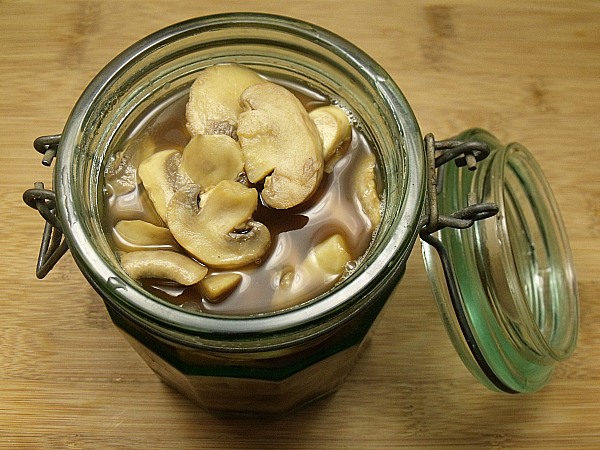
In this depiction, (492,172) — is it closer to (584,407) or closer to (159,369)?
(584,407)

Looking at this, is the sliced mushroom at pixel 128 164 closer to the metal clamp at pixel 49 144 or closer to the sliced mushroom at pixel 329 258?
the metal clamp at pixel 49 144

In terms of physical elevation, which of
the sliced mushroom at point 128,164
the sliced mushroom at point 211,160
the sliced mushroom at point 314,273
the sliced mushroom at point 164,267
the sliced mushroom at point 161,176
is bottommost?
the sliced mushroom at point 314,273

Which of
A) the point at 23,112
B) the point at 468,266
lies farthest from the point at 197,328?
the point at 23,112

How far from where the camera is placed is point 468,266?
910mm

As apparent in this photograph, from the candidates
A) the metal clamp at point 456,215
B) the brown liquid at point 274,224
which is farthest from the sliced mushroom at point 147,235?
the metal clamp at point 456,215

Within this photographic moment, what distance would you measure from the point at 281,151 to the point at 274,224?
8 cm

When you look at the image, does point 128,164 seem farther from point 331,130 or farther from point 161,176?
point 331,130

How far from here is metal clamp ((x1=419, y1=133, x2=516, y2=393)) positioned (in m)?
0.79

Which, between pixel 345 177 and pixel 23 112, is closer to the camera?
pixel 345 177

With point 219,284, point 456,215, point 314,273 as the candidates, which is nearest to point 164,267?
point 219,284

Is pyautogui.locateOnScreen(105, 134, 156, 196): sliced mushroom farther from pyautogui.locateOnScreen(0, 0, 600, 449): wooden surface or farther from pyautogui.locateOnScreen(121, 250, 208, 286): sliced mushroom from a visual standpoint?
pyautogui.locateOnScreen(0, 0, 600, 449): wooden surface

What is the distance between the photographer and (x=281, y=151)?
30.1 inches

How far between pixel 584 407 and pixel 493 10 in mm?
733

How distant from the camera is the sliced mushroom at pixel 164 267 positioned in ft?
2.35
